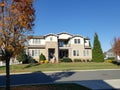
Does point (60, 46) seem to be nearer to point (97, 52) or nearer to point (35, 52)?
point (35, 52)

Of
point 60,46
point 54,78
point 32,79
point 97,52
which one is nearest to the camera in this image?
point 32,79

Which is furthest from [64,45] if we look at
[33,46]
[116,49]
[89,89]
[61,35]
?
[89,89]

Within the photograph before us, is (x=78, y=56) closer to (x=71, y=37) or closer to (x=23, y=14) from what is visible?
(x=71, y=37)

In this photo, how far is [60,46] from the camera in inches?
2200

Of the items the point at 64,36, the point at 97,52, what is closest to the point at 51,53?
the point at 64,36

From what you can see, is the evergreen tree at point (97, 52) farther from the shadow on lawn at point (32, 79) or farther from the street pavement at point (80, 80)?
the shadow on lawn at point (32, 79)

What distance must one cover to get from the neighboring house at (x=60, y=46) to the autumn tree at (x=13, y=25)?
37.0 m

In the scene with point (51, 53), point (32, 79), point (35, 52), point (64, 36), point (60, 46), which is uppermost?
point (64, 36)

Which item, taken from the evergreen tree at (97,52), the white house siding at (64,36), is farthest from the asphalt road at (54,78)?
the white house siding at (64,36)

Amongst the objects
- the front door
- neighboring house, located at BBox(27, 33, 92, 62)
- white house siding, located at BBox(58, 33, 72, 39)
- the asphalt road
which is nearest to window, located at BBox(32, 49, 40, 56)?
neighboring house, located at BBox(27, 33, 92, 62)

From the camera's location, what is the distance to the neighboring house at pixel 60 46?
2055 inches

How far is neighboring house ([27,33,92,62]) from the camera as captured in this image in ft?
171

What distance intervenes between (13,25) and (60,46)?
42489 millimetres

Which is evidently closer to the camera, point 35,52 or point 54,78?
point 54,78
